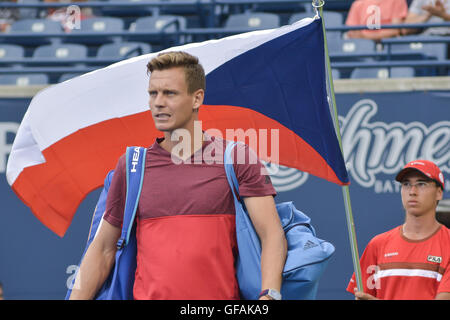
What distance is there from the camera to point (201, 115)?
411cm

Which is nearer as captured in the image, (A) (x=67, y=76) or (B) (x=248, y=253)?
(B) (x=248, y=253)

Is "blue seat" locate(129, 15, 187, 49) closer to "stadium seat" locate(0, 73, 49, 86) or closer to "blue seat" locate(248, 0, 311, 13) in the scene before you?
"blue seat" locate(248, 0, 311, 13)

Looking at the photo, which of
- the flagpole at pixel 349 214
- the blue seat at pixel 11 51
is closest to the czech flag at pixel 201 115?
the flagpole at pixel 349 214

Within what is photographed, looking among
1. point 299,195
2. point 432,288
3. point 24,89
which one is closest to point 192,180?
point 432,288

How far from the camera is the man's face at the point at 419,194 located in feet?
14.5

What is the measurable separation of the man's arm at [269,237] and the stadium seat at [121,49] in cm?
566

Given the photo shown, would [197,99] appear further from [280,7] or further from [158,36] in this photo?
[280,7]

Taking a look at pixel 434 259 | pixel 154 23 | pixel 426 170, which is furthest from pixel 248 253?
pixel 154 23

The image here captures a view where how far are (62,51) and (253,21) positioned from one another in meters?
2.31

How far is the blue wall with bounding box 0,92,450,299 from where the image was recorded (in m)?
7.46

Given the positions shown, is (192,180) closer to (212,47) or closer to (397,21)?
(212,47)

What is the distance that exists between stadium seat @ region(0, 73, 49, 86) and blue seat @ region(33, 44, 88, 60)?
432mm

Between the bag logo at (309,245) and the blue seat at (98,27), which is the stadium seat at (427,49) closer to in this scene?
the blue seat at (98,27)

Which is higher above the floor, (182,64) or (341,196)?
(182,64)
